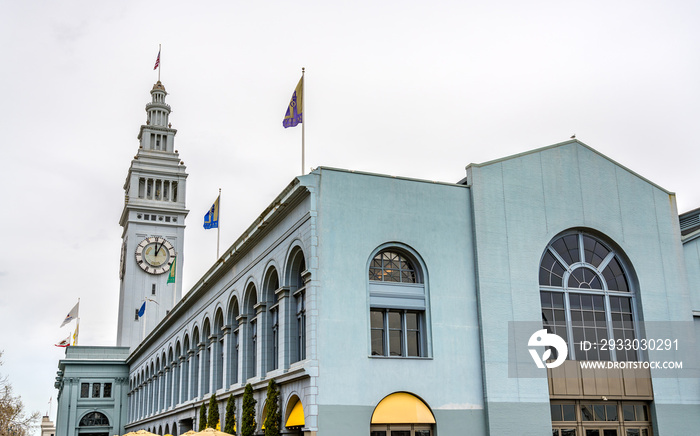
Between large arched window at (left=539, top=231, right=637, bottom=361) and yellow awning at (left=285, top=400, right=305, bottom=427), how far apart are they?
10.6 metres

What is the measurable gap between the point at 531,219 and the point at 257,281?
506 inches

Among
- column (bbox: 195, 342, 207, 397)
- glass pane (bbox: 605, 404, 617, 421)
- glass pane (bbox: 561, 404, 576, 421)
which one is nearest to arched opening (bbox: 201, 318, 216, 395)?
column (bbox: 195, 342, 207, 397)

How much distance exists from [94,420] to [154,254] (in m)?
20.0

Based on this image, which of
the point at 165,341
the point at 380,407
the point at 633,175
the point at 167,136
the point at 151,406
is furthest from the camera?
the point at 167,136

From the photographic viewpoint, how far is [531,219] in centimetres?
3142

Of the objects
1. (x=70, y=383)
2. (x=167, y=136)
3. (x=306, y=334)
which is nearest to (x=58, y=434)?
(x=70, y=383)

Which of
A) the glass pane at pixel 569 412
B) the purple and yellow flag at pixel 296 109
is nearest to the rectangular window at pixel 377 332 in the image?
the glass pane at pixel 569 412

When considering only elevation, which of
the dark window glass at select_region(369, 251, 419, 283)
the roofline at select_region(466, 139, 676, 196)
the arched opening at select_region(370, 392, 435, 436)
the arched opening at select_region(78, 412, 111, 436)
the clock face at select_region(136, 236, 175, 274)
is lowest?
the arched opening at select_region(370, 392, 435, 436)

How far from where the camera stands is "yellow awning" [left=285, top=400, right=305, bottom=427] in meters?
27.4

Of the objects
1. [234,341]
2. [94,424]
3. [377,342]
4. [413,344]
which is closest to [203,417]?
[234,341]

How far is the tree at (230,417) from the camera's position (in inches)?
1421

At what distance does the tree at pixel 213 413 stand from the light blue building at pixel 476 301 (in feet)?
11.2

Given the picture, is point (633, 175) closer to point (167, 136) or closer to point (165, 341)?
point (165, 341)

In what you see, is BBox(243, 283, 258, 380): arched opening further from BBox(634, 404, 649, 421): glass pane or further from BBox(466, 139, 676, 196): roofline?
BBox(634, 404, 649, 421): glass pane
